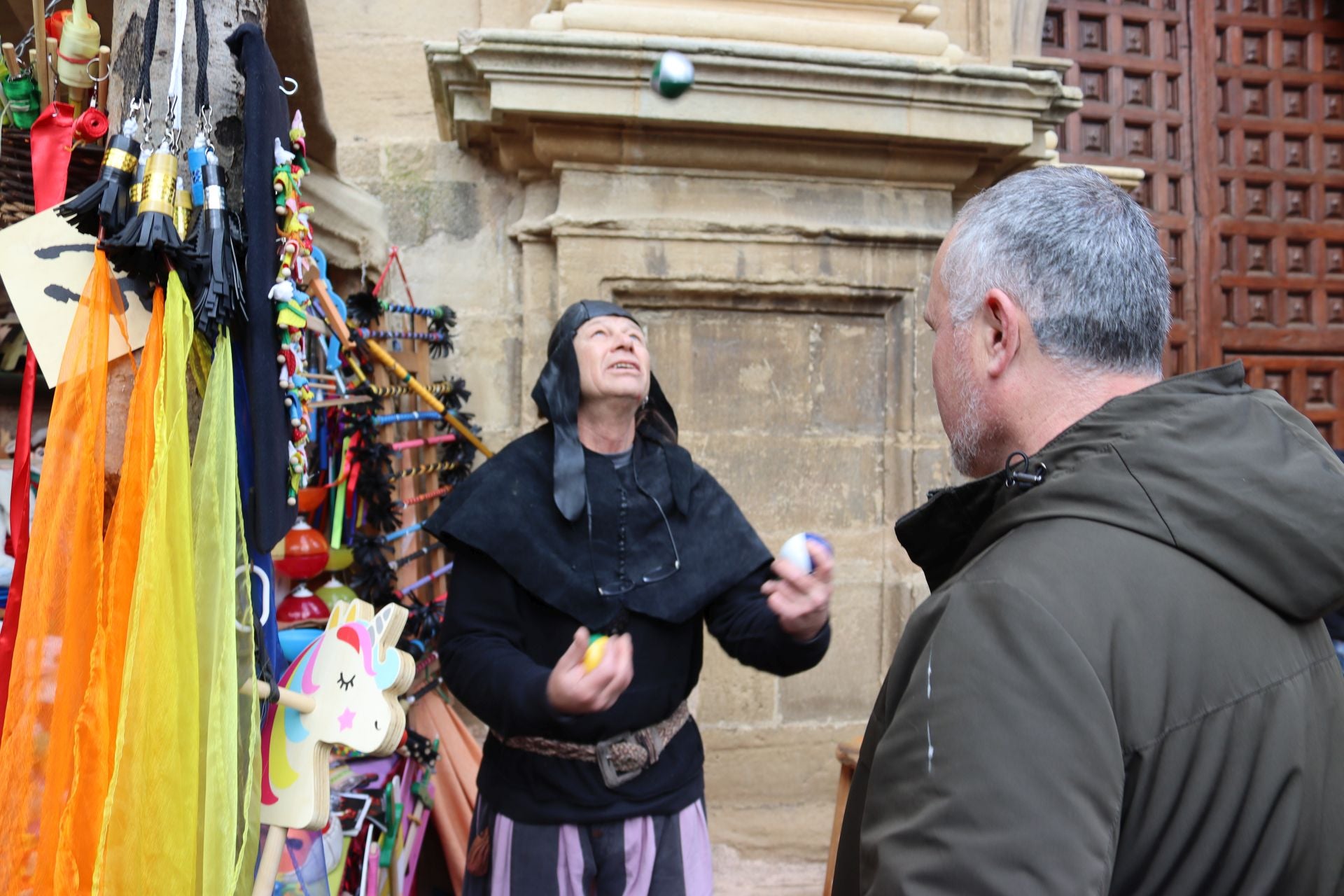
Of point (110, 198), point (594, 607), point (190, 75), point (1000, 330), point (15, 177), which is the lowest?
point (594, 607)

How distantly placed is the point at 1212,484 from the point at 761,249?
106 inches

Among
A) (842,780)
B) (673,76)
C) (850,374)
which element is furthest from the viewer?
(850,374)

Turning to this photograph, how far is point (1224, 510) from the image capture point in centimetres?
94

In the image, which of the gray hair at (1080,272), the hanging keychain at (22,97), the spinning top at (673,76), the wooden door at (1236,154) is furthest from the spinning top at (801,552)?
the wooden door at (1236,154)

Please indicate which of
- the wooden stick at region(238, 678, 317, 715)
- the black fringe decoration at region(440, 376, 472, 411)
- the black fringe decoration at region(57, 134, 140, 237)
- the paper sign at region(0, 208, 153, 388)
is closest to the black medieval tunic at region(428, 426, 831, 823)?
the wooden stick at region(238, 678, 317, 715)

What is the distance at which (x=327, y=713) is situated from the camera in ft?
5.81

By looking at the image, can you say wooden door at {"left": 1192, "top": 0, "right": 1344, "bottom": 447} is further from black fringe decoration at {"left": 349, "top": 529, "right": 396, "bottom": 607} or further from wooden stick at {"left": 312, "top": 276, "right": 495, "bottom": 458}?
black fringe decoration at {"left": 349, "top": 529, "right": 396, "bottom": 607}

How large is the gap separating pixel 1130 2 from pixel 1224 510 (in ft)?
16.4

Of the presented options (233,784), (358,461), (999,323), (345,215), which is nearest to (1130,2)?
(345,215)

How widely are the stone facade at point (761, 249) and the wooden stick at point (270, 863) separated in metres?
1.94

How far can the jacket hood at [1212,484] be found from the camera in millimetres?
938

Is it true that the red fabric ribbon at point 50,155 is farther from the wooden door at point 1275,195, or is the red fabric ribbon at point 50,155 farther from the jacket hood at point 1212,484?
the wooden door at point 1275,195

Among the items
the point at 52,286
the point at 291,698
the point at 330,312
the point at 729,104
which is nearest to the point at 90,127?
the point at 52,286

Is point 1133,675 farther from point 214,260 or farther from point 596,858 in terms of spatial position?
point 596,858
